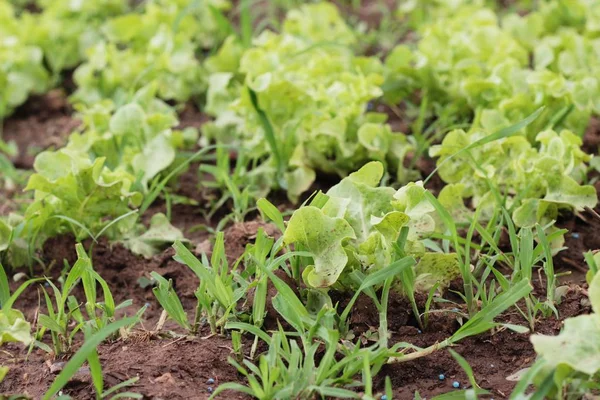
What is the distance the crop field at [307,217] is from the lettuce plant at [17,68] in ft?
0.04

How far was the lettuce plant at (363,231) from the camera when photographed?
6.70 feet

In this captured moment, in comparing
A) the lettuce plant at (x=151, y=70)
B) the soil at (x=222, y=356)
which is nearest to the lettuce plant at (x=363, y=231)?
the soil at (x=222, y=356)

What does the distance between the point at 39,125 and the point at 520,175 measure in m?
2.31

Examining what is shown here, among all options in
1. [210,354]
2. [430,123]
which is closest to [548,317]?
[210,354]

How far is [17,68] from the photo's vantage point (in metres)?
3.92

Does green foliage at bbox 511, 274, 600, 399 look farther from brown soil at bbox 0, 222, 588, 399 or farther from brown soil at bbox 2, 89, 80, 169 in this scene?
brown soil at bbox 2, 89, 80, 169

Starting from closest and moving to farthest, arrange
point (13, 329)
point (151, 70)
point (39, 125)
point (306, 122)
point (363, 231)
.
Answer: point (13, 329) < point (363, 231) < point (306, 122) < point (151, 70) < point (39, 125)

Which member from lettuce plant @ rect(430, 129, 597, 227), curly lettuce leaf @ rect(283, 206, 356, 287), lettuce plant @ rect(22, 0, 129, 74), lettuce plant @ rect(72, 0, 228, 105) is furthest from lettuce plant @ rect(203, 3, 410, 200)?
lettuce plant @ rect(22, 0, 129, 74)

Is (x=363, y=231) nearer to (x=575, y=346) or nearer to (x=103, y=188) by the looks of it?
(x=575, y=346)

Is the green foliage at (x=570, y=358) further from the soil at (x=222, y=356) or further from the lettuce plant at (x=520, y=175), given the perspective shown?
the lettuce plant at (x=520, y=175)

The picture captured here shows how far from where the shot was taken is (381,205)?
217 cm

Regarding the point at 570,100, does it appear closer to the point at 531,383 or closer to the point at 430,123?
the point at 430,123

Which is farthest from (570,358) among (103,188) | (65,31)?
(65,31)

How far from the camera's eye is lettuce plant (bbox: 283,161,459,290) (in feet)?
6.70
